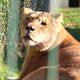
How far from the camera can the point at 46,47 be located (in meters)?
3.84

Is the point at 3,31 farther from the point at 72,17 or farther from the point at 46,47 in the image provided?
the point at 72,17

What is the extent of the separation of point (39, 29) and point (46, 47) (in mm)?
209

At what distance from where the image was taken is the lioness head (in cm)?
364

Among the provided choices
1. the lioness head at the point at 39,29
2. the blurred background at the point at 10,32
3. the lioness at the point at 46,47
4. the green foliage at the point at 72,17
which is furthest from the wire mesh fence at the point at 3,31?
the green foliage at the point at 72,17

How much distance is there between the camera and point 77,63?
3637 mm

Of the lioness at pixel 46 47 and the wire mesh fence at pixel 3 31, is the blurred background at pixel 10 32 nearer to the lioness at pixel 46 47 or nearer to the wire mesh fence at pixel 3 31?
the wire mesh fence at pixel 3 31

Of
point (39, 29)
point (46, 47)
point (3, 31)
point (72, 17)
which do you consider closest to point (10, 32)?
point (3, 31)

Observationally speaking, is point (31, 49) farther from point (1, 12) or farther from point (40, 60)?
point (1, 12)

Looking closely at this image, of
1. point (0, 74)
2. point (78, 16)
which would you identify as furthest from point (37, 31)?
point (78, 16)

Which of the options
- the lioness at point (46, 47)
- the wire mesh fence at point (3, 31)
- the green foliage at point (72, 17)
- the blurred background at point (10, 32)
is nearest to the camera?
the lioness at point (46, 47)

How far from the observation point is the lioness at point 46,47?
3625mm

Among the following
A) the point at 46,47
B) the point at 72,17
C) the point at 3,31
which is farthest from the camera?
the point at 72,17

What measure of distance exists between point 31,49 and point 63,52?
0.94 feet

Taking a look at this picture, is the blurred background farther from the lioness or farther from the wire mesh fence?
the lioness
